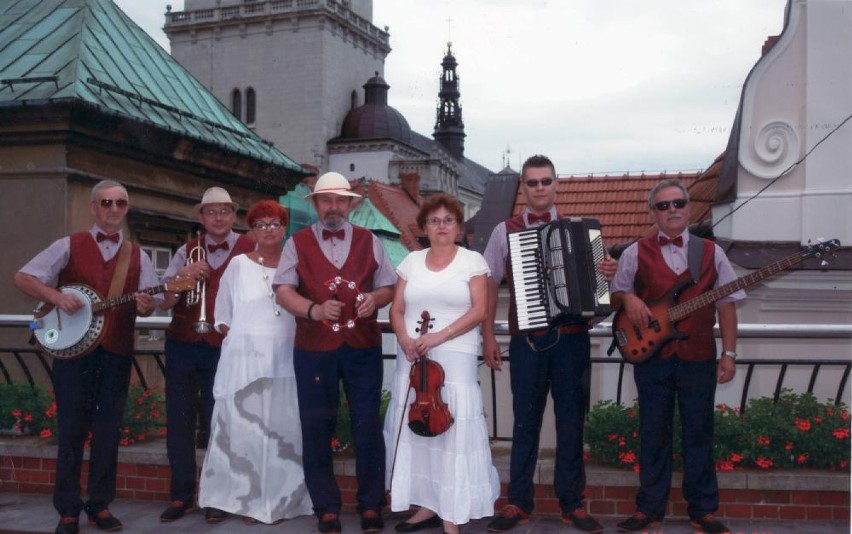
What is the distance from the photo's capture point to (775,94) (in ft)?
44.4

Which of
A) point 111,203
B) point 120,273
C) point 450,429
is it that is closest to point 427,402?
point 450,429

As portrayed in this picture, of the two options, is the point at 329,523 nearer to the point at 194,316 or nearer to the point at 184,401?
the point at 184,401

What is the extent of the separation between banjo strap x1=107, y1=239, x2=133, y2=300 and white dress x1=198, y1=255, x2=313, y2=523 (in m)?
0.61

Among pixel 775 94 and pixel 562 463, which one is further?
pixel 775 94

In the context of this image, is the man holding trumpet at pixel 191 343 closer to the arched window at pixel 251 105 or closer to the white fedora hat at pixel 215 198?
the white fedora hat at pixel 215 198

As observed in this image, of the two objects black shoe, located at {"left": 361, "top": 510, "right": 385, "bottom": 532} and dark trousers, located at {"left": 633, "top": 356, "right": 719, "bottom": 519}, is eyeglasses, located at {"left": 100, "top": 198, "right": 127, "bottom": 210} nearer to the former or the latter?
black shoe, located at {"left": 361, "top": 510, "right": 385, "bottom": 532}

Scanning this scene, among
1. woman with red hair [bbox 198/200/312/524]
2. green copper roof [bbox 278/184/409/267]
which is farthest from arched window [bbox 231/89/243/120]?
woman with red hair [bbox 198/200/312/524]

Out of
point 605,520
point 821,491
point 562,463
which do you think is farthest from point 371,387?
point 821,491

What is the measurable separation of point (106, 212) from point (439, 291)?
217cm

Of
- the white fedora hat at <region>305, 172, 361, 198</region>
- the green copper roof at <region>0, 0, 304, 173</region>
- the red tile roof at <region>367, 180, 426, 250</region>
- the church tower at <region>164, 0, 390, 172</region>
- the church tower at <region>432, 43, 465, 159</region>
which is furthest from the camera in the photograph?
the church tower at <region>432, 43, 465, 159</region>

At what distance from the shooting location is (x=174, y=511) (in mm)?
6512

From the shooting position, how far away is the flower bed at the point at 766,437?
6297 millimetres

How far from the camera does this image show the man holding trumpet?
6.48 m

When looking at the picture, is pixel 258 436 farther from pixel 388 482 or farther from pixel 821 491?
pixel 821 491
